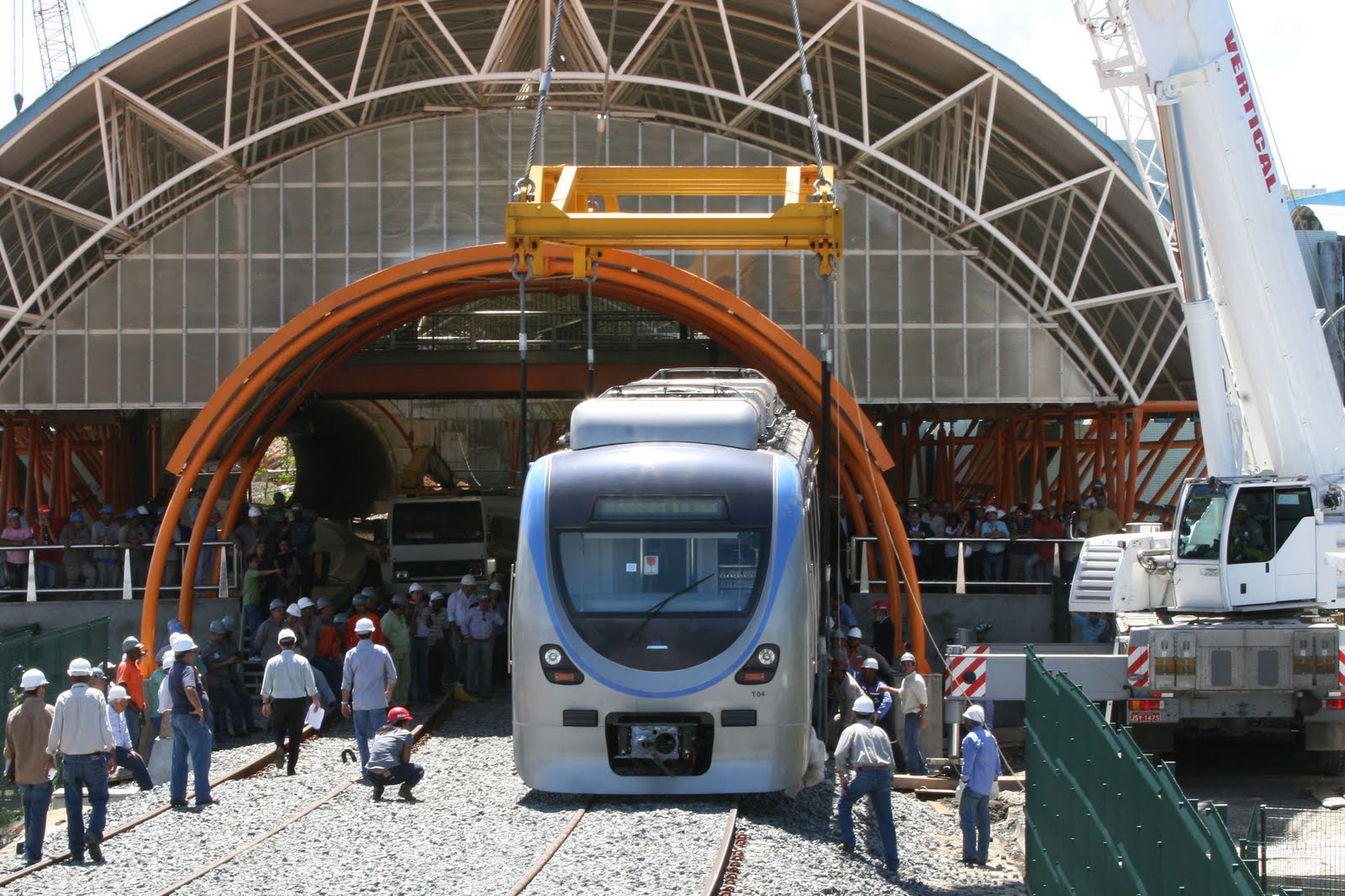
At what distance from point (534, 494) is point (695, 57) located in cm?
1384

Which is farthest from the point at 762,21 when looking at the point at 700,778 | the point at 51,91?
the point at 700,778

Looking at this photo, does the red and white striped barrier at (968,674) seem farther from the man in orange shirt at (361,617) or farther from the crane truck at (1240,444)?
the man in orange shirt at (361,617)

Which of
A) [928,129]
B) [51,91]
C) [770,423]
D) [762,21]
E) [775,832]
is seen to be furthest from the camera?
[928,129]

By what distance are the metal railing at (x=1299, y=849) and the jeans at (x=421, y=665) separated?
11104 millimetres

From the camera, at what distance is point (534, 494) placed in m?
12.9

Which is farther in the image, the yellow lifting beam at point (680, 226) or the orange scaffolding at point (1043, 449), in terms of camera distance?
the orange scaffolding at point (1043, 449)

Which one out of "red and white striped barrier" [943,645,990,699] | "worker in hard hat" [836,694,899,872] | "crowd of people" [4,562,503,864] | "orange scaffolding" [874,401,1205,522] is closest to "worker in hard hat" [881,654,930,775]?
"red and white striped barrier" [943,645,990,699]

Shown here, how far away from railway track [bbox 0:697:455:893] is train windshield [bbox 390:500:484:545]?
33.0ft

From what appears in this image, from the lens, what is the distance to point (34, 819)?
12.1 meters

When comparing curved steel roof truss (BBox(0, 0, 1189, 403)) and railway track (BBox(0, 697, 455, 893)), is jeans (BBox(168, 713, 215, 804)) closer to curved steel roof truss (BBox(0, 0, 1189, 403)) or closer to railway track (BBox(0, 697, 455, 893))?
railway track (BBox(0, 697, 455, 893))

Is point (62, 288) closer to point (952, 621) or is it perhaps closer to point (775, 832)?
point (952, 621)

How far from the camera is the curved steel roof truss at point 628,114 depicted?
76.6ft

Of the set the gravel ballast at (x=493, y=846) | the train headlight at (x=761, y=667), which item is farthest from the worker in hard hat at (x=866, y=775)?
the train headlight at (x=761, y=667)

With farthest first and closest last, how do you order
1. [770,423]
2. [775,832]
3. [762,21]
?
1. [762,21]
2. [770,423]
3. [775,832]
